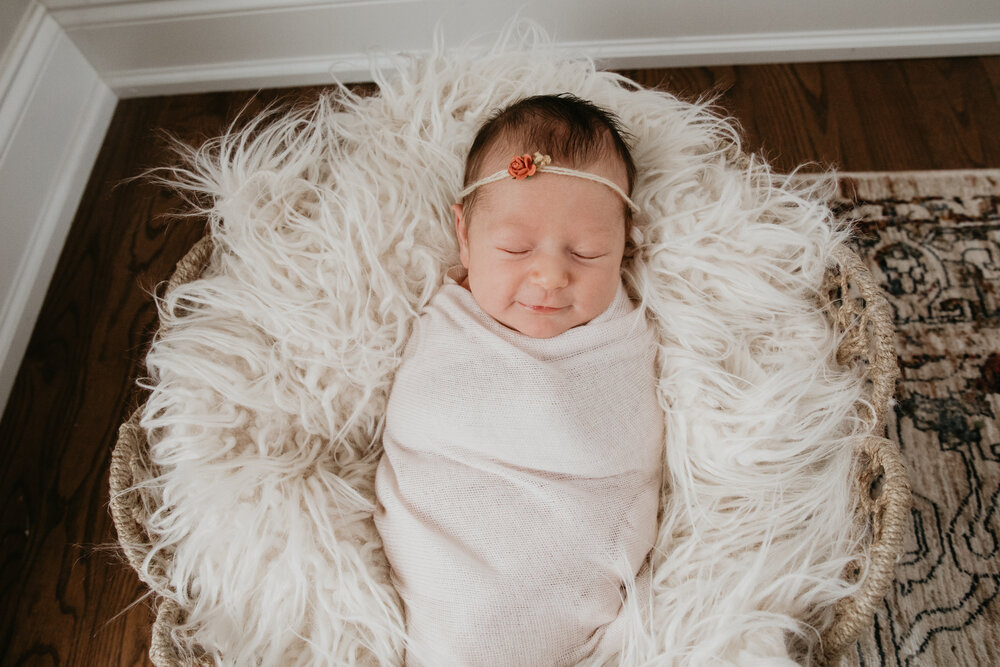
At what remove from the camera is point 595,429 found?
951 mm

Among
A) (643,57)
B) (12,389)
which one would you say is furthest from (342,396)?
(643,57)

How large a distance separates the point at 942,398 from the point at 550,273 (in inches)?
32.3

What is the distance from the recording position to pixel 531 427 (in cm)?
95

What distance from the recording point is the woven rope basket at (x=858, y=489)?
31.4 inches

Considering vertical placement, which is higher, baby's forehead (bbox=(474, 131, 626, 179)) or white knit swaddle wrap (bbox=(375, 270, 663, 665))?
baby's forehead (bbox=(474, 131, 626, 179))

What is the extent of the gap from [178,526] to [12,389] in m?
0.64

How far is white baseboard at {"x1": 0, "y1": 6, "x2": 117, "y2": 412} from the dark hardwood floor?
0.03 meters

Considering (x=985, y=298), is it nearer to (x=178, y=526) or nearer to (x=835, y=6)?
(x=835, y=6)

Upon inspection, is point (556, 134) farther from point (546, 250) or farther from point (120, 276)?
point (120, 276)

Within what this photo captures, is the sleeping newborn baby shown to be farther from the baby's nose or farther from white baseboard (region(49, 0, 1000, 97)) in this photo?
white baseboard (region(49, 0, 1000, 97))

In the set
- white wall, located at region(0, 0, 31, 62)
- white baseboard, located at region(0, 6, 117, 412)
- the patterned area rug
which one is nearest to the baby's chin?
the patterned area rug

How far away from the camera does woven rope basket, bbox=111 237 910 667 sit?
80 cm

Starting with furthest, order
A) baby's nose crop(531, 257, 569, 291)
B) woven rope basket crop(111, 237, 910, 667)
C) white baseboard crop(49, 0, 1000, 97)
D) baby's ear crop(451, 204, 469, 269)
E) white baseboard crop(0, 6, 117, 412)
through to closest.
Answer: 1. white baseboard crop(49, 0, 1000, 97)
2. white baseboard crop(0, 6, 117, 412)
3. baby's ear crop(451, 204, 469, 269)
4. baby's nose crop(531, 257, 569, 291)
5. woven rope basket crop(111, 237, 910, 667)

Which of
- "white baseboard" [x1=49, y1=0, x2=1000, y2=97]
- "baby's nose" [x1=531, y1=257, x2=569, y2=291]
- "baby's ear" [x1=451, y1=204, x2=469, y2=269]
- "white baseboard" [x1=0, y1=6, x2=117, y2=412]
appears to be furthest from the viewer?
"white baseboard" [x1=49, y1=0, x2=1000, y2=97]
